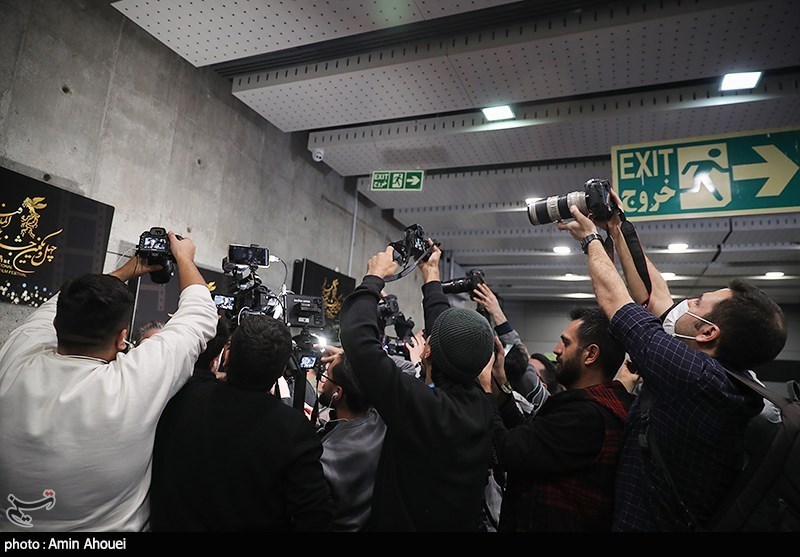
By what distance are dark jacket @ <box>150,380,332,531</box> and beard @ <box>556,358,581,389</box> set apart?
0.91 metres

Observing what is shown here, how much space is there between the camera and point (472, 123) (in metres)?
3.78

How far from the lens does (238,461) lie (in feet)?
3.95

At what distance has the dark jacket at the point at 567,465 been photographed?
4.15ft

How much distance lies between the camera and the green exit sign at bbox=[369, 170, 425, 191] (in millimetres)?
3934

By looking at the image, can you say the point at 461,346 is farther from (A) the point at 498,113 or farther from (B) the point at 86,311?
(A) the point at 498,113

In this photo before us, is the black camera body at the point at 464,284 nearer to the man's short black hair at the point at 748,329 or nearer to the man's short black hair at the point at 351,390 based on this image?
the man's short black hair at the point at 351,390

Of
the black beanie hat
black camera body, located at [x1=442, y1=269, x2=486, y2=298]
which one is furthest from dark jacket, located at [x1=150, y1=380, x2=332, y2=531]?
black camera body, located at [x1=442, y1=269, x2=486, y2=298]

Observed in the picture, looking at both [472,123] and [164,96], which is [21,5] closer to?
[164,96]

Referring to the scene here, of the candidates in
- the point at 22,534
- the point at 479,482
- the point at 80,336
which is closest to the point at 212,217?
the point at 80,336

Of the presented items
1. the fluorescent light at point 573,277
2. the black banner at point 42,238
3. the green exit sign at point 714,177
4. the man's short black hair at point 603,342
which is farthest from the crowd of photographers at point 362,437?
the fluorescent light at point 573,277

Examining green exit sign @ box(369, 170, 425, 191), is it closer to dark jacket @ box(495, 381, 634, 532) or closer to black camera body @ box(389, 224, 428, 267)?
black camera body @ box(389, 224, 428, 267)

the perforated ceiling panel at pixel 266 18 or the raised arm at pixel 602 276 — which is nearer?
the raised arm at pixel 602 276

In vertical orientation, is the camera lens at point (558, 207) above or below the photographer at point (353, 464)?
above

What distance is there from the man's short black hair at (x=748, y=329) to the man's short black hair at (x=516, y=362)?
135cm
